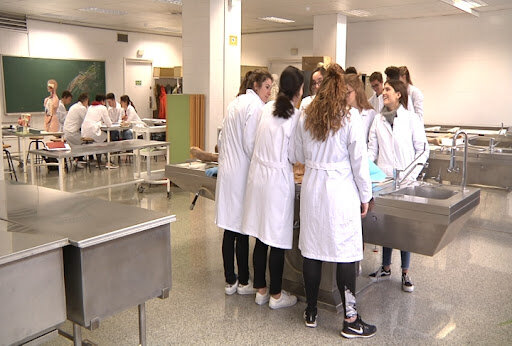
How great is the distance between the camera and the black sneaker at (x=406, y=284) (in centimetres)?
362

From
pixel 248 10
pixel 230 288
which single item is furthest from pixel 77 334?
pixel 248 10

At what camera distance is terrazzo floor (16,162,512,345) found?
2951 mm

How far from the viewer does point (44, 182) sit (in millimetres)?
7734

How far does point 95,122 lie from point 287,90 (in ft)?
21.3

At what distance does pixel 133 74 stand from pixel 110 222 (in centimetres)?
1099

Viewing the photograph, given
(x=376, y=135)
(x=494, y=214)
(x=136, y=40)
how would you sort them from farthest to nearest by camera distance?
(x=136, y=40), (x=494, y=214), (x=376, y=135)

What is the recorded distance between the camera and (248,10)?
938 centimetres

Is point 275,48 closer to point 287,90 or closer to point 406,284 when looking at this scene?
point 406,284

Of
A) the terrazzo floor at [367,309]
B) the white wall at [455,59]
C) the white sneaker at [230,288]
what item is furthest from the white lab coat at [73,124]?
the white sneaker at [230,288]

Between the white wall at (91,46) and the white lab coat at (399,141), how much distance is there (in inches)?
344

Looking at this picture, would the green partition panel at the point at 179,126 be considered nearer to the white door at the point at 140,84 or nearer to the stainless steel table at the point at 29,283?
the stainless steel table at the point at 29,283

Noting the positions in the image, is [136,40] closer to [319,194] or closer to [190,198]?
[190,198]

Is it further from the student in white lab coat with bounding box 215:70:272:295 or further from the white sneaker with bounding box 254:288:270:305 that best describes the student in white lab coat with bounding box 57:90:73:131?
the white sneaker with bounding box 254:288:270:305

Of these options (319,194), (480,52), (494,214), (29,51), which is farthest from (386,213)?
(29,51)
